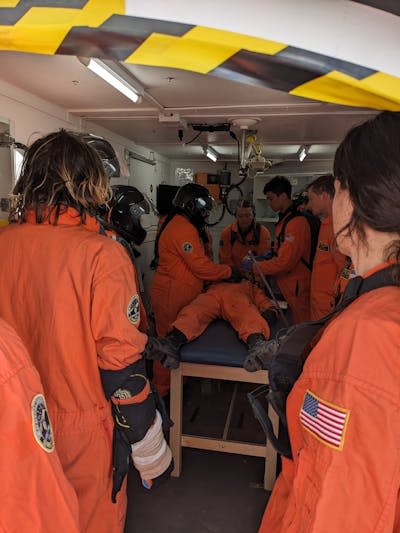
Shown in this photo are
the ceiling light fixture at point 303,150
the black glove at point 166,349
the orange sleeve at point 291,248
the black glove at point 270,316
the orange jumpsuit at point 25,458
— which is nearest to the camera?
the orange jumpsuit at point 25,458

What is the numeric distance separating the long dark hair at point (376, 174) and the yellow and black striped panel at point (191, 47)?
4 centimetres

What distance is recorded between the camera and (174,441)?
258 cm

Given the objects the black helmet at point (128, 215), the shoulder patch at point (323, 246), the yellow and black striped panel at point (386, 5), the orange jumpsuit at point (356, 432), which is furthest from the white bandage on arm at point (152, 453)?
the shoulder patch at point (323, 246)

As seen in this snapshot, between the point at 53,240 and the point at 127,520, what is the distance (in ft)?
5.77

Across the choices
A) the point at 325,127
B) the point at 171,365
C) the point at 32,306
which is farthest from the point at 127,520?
the point at 325,127

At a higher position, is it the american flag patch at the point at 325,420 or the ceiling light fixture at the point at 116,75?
the ceiling light fixture at the point at 116,75

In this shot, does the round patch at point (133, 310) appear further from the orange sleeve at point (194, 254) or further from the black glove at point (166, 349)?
the orange sleeve at point (194, 254)

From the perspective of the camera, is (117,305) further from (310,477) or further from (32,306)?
(310,477)

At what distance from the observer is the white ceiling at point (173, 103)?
249 centimetres

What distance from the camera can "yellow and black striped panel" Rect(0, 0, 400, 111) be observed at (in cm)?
70

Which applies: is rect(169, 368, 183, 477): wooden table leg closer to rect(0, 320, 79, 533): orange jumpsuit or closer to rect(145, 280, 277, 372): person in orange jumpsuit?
rect(145, 280, 277, 372): person in orange jumpsuit

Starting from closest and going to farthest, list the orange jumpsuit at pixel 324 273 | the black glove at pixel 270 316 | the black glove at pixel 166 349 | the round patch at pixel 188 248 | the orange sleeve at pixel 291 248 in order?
the black glove at pixel 166 349, the black glove at pixel 270 316, the orange jumpsuit at pixel 324 273, the round patch at pixel 188 248, the orange sleeve at pixel 291 248

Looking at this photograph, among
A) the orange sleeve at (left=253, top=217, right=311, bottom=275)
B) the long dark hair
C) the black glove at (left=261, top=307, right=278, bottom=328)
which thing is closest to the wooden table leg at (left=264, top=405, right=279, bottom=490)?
the black glove at (left=261, top=307, right=278, bottom=328)

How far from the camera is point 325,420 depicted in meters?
0.70
